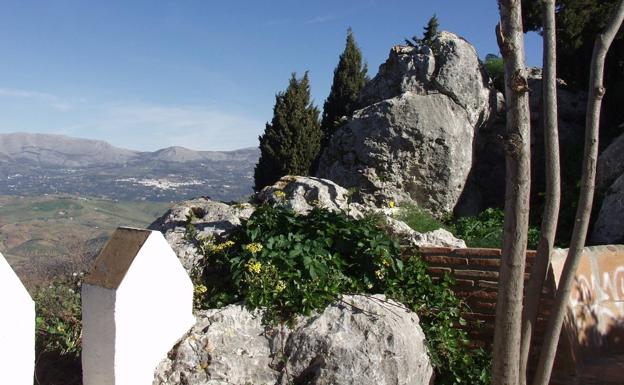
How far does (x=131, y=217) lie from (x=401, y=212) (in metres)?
76.5

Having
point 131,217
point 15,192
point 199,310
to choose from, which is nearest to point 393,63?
point 199,310

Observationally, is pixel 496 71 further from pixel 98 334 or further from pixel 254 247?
pixel 98 334

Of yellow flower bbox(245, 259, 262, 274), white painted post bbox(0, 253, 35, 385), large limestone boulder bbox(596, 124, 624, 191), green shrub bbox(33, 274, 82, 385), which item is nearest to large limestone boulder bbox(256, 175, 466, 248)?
yellow flower bbox(245, 259, 262, 274)

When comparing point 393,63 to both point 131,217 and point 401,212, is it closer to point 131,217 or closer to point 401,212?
point 401,212

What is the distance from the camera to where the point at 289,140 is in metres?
11.1

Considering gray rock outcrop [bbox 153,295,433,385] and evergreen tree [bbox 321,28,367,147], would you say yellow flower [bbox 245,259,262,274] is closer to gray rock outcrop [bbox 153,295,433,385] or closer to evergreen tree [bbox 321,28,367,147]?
gray rock outcrop [bbox 153,295,433,385]

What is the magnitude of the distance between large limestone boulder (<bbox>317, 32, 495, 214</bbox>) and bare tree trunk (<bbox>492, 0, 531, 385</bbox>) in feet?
17.6

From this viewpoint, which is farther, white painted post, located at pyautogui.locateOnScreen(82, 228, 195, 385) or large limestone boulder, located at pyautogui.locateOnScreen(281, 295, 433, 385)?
large limestone boulder, located at pyautogui.locateOnScreen(281, 295, 433, 385)

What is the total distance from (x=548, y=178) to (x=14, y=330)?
2.93m

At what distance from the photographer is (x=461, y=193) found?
861cm

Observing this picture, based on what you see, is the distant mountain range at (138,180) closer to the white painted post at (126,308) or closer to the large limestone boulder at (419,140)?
the large limestone boulder at (419,140)

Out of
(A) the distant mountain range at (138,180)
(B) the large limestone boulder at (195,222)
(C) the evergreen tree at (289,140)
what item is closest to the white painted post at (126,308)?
(B) the large limestone boulder at (195,222)

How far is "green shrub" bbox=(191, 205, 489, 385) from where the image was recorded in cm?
395

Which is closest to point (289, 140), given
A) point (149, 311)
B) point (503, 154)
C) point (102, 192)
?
point (503, 154)
